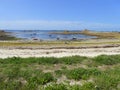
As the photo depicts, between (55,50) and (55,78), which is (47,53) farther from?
(55,78)

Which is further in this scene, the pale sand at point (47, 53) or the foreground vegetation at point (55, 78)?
the pale sand at point (47, 53)

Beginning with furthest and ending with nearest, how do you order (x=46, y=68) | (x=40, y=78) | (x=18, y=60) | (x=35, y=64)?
(x=18, y=60) → (x=35, y=64) → (x=46, y=68) → (x=40, y=78)

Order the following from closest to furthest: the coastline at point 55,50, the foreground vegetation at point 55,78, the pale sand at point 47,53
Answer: the foreground vegetation at point 55,78
the pale sand at point 47,53
the coastline at point 55,50

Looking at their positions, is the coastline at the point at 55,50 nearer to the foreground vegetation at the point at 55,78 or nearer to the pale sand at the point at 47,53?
the pale sand at the point at 47,53

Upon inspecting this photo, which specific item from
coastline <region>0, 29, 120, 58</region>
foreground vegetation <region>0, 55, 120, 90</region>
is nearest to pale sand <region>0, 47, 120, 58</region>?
coastline <region>0, 29, 120, 58</region>

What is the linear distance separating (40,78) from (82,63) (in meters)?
4.93

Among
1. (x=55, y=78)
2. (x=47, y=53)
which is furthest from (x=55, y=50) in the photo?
(x=55, y=78)

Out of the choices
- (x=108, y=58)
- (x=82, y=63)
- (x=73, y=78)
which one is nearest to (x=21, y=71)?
(x=73, y=78)

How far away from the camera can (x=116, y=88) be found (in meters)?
14.0

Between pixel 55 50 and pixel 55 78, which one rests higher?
pixel 55 78

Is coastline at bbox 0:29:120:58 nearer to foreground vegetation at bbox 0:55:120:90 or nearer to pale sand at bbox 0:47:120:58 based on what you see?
pale sand at bbox 0:47:120:58

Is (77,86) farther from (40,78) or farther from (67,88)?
(40,78)

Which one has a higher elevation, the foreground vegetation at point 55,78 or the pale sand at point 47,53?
the foreground vegetation at point 55,78

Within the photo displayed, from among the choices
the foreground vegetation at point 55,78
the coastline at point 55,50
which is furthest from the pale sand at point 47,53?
the foreground vegetation at point 55,78
